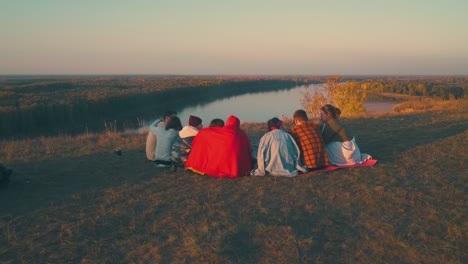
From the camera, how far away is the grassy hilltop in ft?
12.9

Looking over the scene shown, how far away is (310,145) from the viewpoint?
7.09m

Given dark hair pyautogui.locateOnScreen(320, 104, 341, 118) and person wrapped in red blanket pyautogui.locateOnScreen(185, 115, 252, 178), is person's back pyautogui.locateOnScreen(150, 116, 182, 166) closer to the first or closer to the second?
person wrapped in red blanket pyautogui.locateOnScreen(185, 115, 252, 178)

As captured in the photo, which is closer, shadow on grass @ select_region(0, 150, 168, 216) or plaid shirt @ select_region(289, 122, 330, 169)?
shadow on grass @ select_region(0, 150, 168, 216)

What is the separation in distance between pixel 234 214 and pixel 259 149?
225 centimetres

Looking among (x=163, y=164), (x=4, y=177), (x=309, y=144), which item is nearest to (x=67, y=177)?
(x=4, y=177)

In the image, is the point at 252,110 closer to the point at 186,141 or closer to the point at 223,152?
the point at 186,141

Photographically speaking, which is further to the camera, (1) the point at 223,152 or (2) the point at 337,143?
(2) the point at 337,143

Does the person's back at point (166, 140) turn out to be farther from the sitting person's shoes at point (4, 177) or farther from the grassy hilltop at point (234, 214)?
the sitting person's shoes at point (4, 177)

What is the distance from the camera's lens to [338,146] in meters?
7.55

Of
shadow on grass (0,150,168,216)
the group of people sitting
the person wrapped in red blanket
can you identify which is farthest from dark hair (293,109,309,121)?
shadow on grass (0,150,168,216)

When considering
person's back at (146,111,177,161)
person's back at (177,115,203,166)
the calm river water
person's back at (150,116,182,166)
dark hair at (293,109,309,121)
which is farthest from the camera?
the calm river water

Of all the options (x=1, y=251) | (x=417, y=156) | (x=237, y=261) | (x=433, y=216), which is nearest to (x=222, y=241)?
(x=237, y=261)

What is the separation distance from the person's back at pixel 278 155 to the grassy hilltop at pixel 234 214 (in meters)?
0.28

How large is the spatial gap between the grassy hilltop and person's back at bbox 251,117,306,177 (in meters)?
0.28
